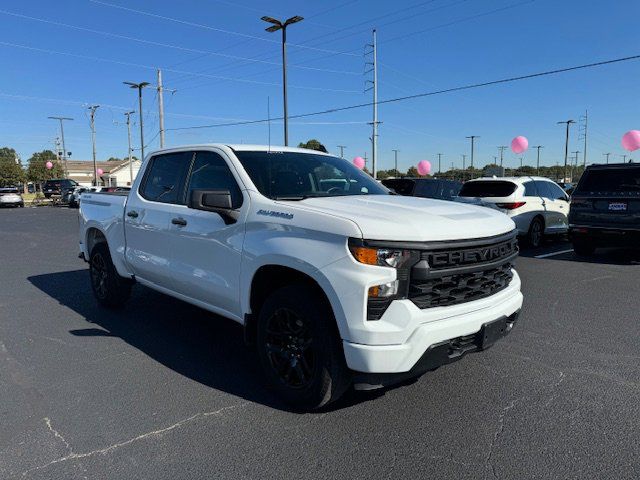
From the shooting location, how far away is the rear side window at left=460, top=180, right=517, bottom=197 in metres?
11.2

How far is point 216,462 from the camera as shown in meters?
2.84

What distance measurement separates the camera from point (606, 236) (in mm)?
9336

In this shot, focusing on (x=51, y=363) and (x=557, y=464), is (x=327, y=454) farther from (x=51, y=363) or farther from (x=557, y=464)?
(x=51, y=363)

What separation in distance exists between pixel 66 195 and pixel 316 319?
130 feet

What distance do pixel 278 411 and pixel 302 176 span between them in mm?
1904

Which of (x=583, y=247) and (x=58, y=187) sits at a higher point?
(x=58, y=187)

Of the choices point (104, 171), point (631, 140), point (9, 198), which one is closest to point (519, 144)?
point (631, 140)

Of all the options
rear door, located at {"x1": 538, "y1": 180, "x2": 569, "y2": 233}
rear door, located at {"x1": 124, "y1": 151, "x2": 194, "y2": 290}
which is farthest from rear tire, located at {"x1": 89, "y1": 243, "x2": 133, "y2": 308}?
rear door, located at {"x1": 538, "y1": 180, "x2": 569, "y2": 233}

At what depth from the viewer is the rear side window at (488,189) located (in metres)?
11.2

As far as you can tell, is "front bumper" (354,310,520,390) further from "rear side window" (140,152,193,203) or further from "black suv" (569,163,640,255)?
"black suv" (569,163,640,255)

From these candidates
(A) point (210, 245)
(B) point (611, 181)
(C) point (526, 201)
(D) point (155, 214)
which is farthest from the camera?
(C) point (526, 201)

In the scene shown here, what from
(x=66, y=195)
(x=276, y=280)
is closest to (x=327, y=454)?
(x=276, y=280)

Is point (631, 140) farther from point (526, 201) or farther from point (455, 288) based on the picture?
point (455, 288)

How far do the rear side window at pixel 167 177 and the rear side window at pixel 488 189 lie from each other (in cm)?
826
